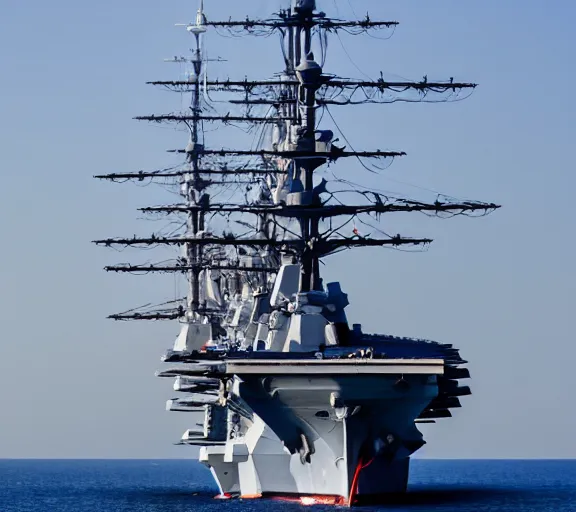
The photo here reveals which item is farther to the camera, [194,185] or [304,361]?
[194,185]

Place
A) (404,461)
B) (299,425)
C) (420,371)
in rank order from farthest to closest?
1. (404,461)
2. (299,425)
3. (420,371)

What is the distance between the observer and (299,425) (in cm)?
3306

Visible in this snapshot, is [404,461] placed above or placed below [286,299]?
below

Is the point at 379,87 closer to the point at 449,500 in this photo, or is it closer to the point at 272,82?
the point at 272,82

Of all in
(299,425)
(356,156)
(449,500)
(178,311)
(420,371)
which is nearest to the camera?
(420,371)

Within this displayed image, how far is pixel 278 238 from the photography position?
132 feet


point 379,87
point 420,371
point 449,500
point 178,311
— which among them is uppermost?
point 379,87

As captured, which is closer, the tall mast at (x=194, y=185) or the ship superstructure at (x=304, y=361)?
the ship superstructure at (x=304, y=361)

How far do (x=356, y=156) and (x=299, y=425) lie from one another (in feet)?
27.5

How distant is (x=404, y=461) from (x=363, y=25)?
39.2 ft

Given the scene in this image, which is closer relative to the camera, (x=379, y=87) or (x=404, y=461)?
(x=404, y=461)

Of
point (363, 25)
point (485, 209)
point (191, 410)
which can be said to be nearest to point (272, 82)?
point (363, 25)

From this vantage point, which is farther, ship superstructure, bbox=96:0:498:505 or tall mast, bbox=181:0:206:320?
tall mast, bbox=181:0:206:320

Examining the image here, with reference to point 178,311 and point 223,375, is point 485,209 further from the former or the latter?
point 178,311
